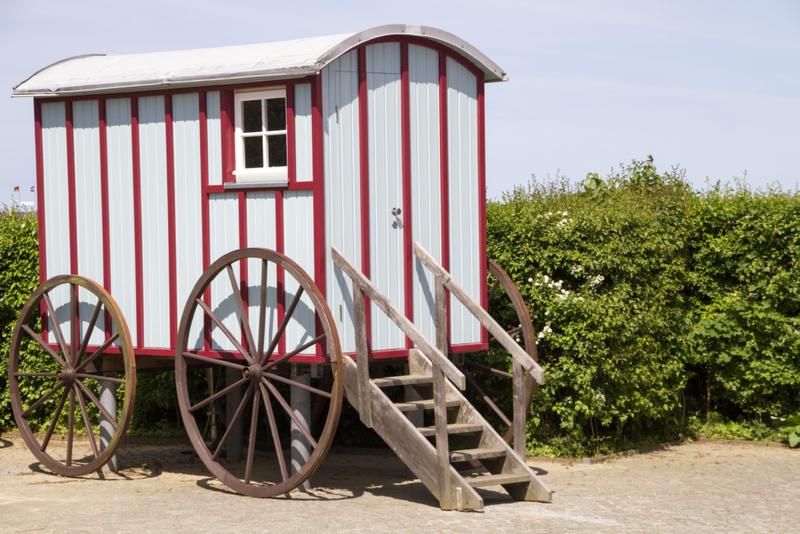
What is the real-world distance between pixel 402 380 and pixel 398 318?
800 mm

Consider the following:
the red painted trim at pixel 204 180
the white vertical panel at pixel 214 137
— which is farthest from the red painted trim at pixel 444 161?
the red painted trim at pixel 204 180

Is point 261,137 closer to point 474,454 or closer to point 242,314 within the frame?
point 242,314

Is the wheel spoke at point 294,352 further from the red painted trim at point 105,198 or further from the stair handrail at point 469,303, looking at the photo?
the red painted trim at point 105,198

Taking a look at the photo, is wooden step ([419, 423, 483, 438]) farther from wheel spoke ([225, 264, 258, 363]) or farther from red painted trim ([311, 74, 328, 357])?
A: wheel spoke ([225, 264, 258, 363])

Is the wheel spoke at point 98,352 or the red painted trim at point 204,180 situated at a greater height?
the red painted trim at point 204,180

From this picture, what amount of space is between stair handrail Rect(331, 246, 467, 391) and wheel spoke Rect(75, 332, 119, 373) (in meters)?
2.52

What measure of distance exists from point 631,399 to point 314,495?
408cm

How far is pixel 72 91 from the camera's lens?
9.60 m

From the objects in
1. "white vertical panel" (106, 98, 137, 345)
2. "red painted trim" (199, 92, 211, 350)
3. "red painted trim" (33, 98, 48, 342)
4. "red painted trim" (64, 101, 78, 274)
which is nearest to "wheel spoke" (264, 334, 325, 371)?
"red painted trim" (199, 92, 211, 350)

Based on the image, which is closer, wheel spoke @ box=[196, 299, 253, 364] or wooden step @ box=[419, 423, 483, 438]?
wooden step @ box=[419, 423, 483, 438]

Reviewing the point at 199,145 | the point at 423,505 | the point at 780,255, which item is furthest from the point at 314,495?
the point at 780,255

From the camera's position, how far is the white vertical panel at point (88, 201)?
32.0 ft

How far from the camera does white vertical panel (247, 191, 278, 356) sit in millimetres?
8688

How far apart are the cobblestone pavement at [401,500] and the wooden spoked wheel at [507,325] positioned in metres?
0.85
